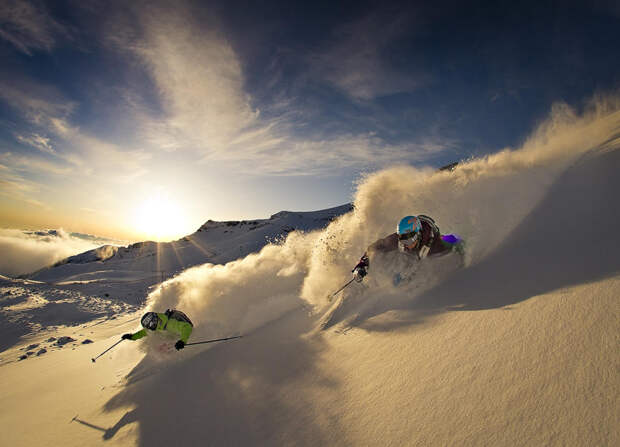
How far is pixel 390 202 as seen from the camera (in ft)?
30.3

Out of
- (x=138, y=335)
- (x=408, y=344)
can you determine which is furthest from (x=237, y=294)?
(x=408, y=344)

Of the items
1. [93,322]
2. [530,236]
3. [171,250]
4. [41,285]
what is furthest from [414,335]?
[171,250]

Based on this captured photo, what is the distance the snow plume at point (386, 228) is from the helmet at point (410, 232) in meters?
0.58

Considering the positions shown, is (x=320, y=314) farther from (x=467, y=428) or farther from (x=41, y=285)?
(x=41, y=285)

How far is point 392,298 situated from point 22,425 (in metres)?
8.84

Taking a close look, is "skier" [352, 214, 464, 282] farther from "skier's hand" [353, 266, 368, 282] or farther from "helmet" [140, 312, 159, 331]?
"helmet" [140, 312, 159, 331]

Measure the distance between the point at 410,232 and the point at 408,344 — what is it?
3.07m

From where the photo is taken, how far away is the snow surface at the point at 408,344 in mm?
2006

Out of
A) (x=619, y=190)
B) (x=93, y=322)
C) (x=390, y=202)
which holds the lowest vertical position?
(x=93, y=322)

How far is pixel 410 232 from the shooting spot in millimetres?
5855

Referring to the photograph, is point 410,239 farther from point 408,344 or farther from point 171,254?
point 171,254

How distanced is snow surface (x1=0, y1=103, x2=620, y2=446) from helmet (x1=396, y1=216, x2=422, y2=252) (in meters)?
0.52

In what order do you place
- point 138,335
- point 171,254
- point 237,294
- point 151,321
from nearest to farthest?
point 151,321 < point 138,335 < point 237,294 < point 171,254

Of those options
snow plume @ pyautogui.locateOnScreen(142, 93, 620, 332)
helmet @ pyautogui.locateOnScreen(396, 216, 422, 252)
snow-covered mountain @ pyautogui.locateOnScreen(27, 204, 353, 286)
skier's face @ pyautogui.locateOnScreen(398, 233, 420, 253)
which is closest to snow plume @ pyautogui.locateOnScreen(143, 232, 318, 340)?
snow plume @ pyautogui.locateOnScreen(142, 93, 620, 332)
